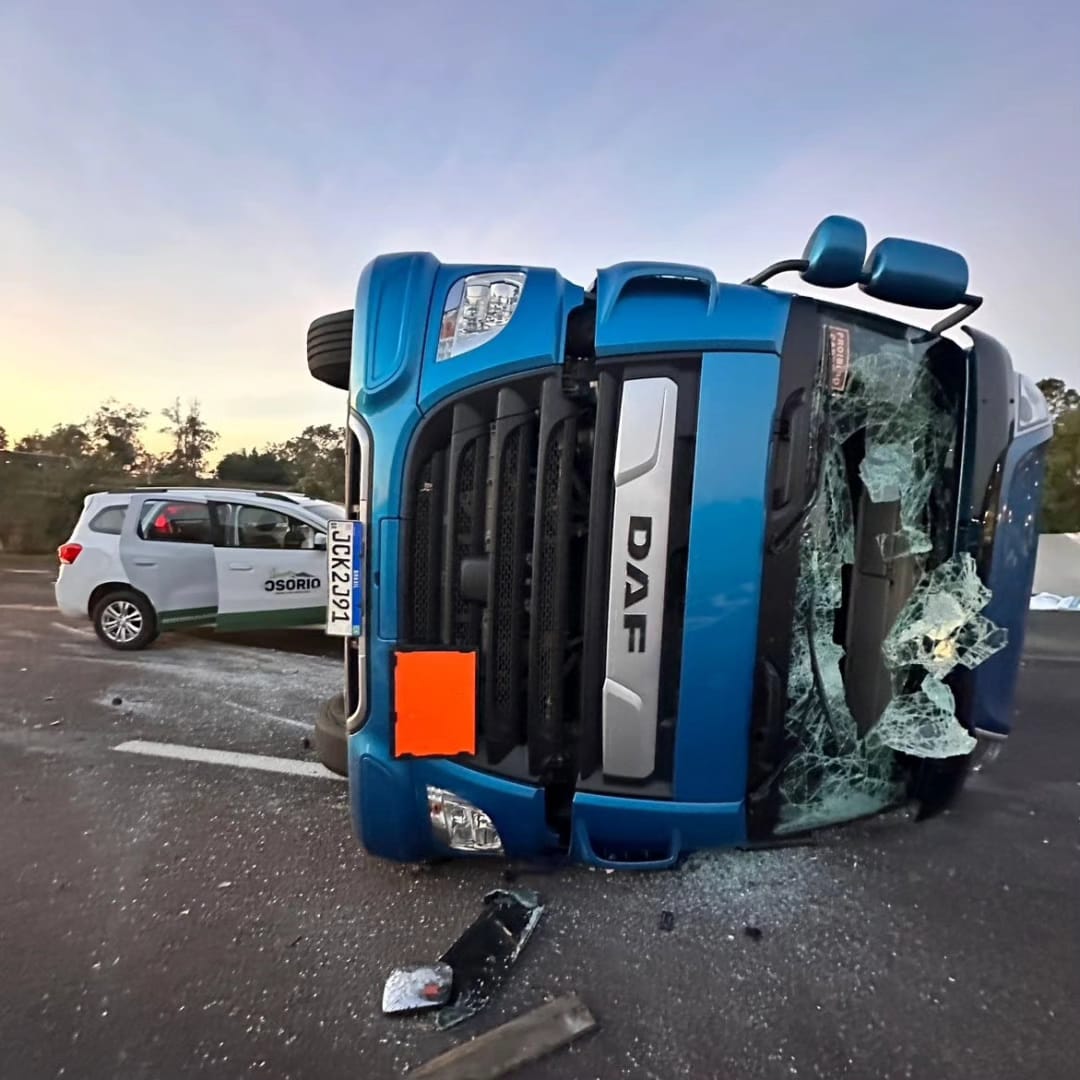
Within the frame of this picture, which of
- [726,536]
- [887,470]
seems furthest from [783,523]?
[887,470]

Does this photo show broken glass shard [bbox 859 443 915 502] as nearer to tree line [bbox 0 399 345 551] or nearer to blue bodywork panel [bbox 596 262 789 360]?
blue bodywork panel [bbox 596 262 789 360]

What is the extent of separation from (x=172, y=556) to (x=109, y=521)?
2.28 ft

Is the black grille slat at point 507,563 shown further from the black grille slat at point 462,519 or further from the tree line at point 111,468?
the tree line at point 111,468

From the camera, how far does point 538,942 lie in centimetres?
212

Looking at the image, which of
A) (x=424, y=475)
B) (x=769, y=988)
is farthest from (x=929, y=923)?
(x=424, y=475)

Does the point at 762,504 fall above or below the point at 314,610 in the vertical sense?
above

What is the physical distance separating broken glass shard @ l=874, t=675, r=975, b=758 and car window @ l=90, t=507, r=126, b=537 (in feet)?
21.1

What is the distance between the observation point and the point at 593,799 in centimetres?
203

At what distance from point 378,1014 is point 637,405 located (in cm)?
177

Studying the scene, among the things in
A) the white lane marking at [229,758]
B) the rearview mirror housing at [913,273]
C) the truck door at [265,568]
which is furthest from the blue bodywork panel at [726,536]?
the truck door at [265,568]

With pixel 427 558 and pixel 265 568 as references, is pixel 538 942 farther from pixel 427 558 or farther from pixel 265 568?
pixel 265 568

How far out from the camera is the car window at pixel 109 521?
20.9ft

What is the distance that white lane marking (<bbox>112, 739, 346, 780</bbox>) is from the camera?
349 centimetres

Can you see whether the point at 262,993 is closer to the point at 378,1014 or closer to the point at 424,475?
the point at 378,1014
